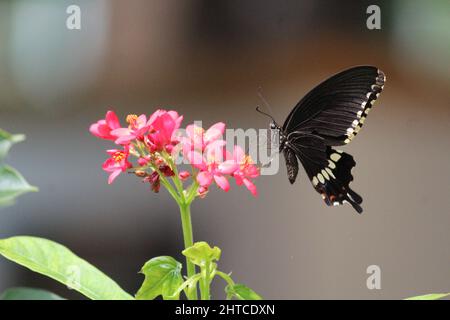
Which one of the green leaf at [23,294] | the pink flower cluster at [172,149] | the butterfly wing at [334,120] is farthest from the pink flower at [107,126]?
the butterfly wing at [334,120]

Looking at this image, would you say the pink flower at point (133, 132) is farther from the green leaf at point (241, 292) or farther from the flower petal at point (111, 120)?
the green leaf at point (241, 292)

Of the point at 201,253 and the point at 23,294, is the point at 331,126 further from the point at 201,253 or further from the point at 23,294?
the point at 23,294

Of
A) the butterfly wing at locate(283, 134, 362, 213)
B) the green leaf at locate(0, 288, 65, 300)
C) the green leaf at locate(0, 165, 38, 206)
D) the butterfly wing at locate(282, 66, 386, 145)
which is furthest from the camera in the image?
the butterfly wing at locate(283, 134, 362, 213)

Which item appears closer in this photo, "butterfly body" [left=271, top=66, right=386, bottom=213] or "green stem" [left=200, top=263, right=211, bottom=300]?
"green stem" [left=200, top=263, right=211, bottom=300]

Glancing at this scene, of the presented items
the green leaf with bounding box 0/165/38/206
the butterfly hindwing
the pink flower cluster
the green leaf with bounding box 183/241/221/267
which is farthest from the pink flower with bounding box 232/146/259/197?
the butterfly hindwing

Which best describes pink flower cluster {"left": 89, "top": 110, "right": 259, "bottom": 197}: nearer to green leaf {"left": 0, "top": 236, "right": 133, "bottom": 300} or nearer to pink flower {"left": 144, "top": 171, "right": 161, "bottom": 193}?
pink flower {"left": 144, "top": 171, "right": 161, "bottom": 193}

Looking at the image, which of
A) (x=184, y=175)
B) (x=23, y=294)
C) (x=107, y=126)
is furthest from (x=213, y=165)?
(x=23, y=294)
